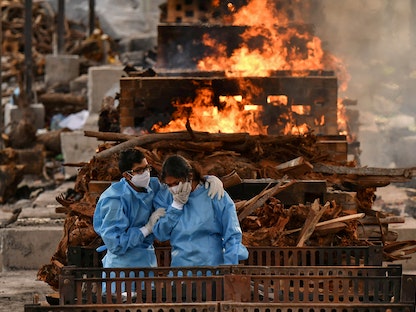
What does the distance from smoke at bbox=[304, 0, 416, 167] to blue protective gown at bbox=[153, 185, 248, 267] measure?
11848mm

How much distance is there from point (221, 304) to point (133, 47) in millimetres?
37753

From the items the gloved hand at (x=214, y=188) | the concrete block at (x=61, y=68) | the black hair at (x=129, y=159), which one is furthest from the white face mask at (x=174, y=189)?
the concrete block at (x=61, y=68)

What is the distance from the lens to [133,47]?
1757 inches

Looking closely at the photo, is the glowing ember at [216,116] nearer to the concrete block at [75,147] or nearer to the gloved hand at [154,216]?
the gloved hand at [154,216]

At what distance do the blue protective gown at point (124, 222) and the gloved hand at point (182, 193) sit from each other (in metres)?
0.40

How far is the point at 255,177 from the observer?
38.3ft

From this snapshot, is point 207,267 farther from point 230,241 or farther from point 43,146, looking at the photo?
point 43,146

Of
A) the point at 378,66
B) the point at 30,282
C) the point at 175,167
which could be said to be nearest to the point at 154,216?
the point at 175,167

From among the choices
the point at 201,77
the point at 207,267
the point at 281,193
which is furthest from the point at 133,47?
the point at 207,267

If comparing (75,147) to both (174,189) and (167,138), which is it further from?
(174,189)

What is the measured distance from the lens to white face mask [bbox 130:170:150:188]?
8789mm

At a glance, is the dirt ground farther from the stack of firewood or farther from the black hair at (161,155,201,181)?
the black hair at (161,155,201,181)

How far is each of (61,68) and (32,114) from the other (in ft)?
18.1

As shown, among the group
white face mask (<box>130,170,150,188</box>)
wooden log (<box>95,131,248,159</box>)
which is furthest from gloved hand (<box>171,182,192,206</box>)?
wooden log (<box>95,131,248,159</box>)
